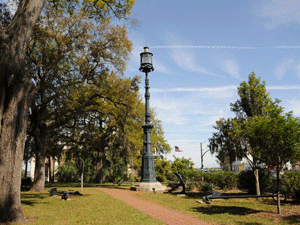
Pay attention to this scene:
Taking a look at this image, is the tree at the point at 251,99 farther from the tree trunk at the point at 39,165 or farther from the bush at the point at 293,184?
the tree trunk at the point at 39,165

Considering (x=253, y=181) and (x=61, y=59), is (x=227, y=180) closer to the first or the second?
(x=253, y=181)

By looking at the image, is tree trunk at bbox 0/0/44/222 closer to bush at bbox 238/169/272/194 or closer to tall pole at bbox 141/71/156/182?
tall pole at bbox 141/71/156/182

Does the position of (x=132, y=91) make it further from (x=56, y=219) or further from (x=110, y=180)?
(x=110, y=180)

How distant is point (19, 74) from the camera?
8594 mm

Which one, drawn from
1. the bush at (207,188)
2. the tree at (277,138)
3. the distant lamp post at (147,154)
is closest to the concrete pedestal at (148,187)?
the distant lamp post at (147,154)

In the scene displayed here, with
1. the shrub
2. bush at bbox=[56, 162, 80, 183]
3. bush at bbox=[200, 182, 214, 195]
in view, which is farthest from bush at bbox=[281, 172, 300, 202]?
bush at bbox=[56, 162, 80, 183]

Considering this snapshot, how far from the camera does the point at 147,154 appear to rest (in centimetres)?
2109

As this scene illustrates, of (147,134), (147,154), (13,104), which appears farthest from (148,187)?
(13,104)

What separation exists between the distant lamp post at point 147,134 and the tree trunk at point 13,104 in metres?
13.2

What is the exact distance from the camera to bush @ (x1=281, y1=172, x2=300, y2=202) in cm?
1234

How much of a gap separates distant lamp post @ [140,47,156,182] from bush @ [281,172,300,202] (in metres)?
10.2

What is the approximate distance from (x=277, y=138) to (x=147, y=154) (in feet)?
42.8

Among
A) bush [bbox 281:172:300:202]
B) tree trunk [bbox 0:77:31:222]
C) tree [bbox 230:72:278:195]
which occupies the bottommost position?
bush [bbox 281:172:300:202]

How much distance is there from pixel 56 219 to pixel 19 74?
A: 5.18 meters
